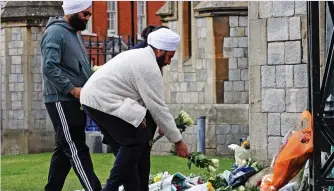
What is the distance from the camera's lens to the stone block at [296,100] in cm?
1164

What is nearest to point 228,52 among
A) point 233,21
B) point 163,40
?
point 233,21

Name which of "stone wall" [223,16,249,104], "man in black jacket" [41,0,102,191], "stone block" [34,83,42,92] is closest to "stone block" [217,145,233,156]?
"stone wall" [223,16,249,104]

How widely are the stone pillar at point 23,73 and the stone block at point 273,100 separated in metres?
13.6

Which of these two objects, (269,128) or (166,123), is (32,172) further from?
(166,123)

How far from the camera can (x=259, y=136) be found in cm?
1221

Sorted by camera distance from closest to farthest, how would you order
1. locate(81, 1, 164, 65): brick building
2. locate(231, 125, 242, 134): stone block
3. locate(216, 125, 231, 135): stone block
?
locate(231, 125, 242, 134): stone block
locate(216, 125, 231, 135): stone block
locate(81, 1, 164, 65): brick building

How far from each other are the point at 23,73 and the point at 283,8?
1453 cm

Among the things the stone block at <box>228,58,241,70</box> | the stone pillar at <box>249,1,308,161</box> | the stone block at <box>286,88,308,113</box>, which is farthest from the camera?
the stone block at <box>228,58,241,70</box>

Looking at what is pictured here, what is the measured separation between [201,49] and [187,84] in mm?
880

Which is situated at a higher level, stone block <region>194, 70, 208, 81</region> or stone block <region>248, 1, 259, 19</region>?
stone block <region>248, 1, 259, 19</region>

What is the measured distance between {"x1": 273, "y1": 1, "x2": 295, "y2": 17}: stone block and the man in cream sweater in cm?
342

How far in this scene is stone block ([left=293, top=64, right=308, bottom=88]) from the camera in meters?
Result: 11.6

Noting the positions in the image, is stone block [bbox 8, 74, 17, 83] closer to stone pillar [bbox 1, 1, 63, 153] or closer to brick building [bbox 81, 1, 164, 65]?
stone pillar [bbox 1, 1, 63, 153]

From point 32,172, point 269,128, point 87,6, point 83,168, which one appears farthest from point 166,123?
point 32,172
